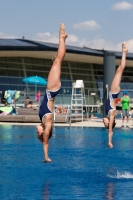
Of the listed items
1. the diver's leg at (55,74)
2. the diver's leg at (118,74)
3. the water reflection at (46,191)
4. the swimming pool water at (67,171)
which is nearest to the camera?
the water reflection at (46,191)

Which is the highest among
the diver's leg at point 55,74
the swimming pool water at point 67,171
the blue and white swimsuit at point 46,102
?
the diver's leg at point 55,74

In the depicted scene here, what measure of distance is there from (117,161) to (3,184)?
12.9 feet

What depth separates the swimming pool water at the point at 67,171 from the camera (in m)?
7.48

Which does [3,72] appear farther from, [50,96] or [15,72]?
[50,96]

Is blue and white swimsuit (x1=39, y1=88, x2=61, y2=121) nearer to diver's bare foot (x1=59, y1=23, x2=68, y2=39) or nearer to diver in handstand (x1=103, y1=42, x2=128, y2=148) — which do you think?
diver's bare foot (x1=59, y1=23, x2=68, y2=39)

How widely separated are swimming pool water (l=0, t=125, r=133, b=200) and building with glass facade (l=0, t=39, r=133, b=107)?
25119mm

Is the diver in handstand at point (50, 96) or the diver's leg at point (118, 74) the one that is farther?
the diver's leg at point (118, 74)

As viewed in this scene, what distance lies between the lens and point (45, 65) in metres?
47.1

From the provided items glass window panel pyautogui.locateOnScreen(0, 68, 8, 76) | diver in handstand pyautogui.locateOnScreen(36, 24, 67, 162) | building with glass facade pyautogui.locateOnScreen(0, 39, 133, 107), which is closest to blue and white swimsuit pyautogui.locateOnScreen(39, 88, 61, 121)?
diver in handstand pyautogui.locateOnScreen(36, 24, 67, 162)

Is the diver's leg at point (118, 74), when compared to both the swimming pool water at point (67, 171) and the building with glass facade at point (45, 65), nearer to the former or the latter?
the swimming pool water at point (67, 171)

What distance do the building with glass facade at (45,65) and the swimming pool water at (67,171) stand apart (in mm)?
25119

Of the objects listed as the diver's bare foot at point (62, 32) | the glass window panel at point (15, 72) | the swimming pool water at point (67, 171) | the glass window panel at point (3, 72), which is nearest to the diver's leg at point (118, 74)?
the swimming pool water at point (67, 171)

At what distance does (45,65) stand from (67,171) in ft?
124

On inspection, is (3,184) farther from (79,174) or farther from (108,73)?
(108,73)
